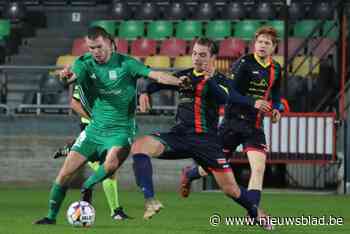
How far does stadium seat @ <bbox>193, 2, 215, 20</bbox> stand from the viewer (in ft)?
89.4

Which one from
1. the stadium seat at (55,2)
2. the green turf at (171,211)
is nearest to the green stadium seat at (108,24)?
the stadium seat at (55,2)

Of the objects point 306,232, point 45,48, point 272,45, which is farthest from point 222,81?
point 45,48

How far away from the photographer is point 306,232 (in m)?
12.3

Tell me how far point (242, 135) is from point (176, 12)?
14.2m

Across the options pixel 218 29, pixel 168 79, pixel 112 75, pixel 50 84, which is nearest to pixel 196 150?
pixel 112 75

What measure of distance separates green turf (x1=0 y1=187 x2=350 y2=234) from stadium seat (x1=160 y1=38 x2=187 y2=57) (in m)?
5.14

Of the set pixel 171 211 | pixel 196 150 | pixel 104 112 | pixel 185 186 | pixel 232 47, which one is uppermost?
pixel 232 47

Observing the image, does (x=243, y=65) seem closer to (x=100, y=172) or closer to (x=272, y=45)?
(x=272, y=45)

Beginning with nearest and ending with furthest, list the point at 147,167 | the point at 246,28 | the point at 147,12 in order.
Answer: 1. the point at 147,167
2. the point at 246,28
3. the point at 147,12

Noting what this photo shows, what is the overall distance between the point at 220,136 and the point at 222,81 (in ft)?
4.25

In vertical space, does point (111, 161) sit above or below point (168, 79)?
below

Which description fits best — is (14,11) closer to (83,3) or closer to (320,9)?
(83,3)

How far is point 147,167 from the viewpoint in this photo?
11.5 meters

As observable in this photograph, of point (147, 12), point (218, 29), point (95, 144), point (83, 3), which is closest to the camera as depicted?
point (95, 144)
